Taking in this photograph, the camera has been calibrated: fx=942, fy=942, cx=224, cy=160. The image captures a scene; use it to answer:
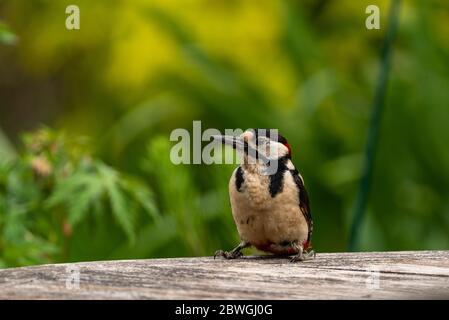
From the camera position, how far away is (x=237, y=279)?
1.85 m

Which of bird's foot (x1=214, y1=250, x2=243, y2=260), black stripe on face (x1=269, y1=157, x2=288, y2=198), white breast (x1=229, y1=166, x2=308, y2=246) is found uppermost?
black stripe on face (x1=269, y1=157, x2=288, y2=198)

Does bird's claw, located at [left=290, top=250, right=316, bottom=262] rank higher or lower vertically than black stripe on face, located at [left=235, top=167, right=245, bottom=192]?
lower

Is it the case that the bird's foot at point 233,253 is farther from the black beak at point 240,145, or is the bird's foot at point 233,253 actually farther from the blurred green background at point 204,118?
the blurred green background at point 204,118

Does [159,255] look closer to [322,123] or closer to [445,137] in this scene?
[322,123]

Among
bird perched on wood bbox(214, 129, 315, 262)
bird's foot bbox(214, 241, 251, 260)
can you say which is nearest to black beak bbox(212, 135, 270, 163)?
bird perched on wood bbox(214, 129, 315, 262)

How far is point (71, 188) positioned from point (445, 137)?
2073 millimetres

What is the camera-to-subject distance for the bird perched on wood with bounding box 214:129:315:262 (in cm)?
213

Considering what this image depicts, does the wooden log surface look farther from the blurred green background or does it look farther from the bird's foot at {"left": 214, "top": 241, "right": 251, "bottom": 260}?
the blurred green background

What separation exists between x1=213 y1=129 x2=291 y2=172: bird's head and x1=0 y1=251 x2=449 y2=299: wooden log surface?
23cm

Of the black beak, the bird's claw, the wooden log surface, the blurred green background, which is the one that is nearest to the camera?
the wooden log surface

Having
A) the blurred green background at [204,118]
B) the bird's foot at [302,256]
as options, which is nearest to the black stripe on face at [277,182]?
the bird's foot at [302,256]

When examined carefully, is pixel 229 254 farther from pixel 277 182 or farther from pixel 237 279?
pixel 237 279

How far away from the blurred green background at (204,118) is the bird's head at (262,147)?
24.7 inches
